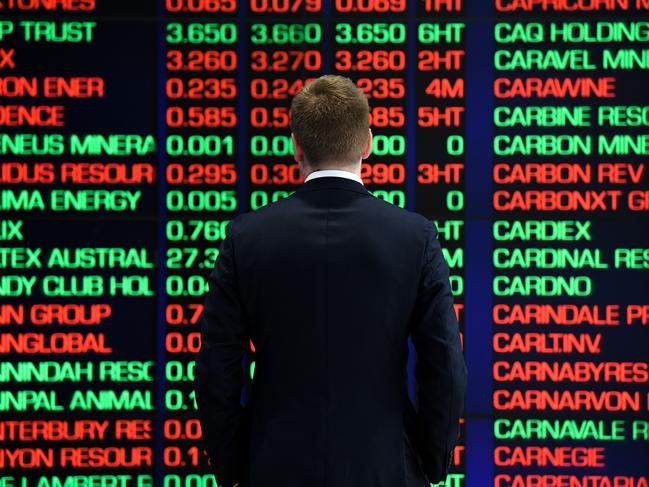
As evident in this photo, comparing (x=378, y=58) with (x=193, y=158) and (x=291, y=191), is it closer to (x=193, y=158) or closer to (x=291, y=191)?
(x=291, y=191)

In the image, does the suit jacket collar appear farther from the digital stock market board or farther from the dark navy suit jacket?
the digital stock market board

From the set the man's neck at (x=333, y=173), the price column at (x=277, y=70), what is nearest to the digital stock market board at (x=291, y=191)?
the price column at (x=277, y=70)

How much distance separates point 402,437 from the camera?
1598mm

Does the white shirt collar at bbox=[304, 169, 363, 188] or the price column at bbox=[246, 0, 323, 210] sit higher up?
the price column at bbox=[246, 0, 323, 210]

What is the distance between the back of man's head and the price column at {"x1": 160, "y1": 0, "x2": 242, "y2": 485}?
1390mm

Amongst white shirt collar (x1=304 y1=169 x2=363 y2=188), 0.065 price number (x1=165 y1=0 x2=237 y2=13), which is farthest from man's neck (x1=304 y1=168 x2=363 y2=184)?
0.065 price number (x1=165 y1=0 x2=237 y2=13)

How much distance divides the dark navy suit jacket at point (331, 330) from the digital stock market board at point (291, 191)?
4.45 feet

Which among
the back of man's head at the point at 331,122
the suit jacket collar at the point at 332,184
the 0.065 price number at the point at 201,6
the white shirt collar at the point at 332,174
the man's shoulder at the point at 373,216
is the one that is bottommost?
the man's shoulder at the point at 373,216

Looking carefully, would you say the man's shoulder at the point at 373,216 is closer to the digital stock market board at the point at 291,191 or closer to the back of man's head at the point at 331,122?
the back of man's head at the point at 331,122

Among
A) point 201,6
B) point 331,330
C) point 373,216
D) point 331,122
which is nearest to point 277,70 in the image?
point 201,6

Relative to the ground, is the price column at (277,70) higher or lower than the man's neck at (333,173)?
higher

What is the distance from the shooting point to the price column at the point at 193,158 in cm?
293

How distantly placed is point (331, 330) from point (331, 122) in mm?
450

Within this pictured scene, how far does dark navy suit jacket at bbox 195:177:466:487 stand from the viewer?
153 centimetres
